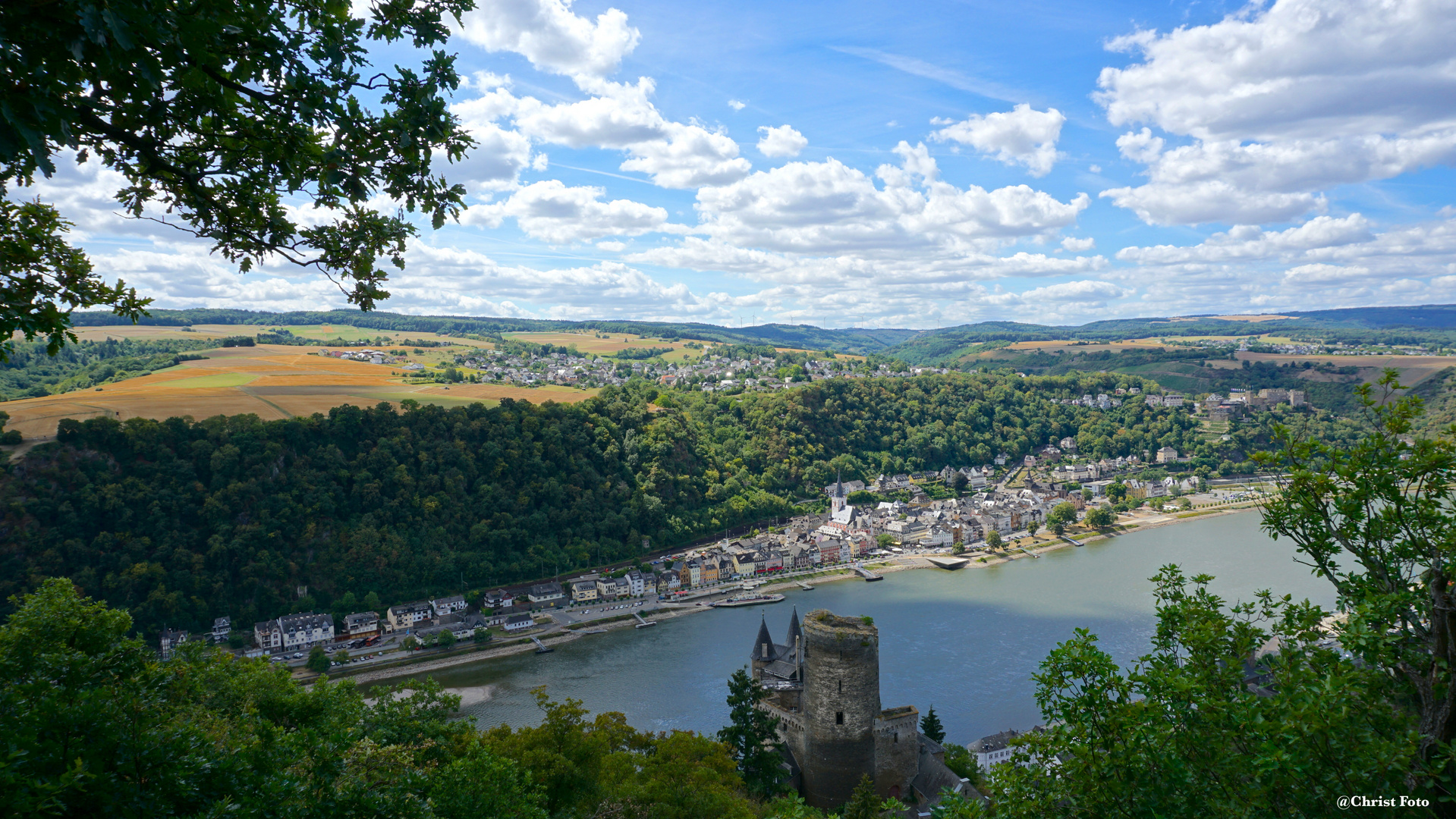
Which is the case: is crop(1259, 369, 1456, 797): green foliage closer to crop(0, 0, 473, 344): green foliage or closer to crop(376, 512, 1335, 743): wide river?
crop(0, 0, 473, 344): green foliage

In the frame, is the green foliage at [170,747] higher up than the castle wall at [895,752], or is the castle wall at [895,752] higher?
the green foliage at [170,747]

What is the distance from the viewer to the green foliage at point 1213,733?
8.84ft

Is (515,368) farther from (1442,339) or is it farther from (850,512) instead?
(1442,339)

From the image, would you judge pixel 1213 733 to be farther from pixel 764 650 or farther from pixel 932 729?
pixel 764 650

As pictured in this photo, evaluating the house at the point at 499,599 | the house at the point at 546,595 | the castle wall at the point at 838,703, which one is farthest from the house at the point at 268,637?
the castle wall at the point at 838,703

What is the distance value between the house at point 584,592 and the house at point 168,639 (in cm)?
1281

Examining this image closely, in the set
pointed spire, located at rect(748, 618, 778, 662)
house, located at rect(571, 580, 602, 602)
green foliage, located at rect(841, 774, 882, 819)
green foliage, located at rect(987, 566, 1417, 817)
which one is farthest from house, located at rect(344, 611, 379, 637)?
green foliage, located at rect(987, 566, 1417, 817)

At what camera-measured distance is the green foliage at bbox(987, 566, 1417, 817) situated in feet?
8.84

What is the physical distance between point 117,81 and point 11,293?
0.97 meters

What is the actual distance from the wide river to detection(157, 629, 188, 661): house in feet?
28.8

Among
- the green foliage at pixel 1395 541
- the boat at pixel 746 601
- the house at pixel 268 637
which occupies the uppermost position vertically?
the green foliage at pixel 1395 541

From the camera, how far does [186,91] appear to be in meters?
2.38

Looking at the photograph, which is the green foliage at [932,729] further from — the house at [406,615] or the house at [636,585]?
the house at [406,615]

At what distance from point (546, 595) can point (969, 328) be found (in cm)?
17755
